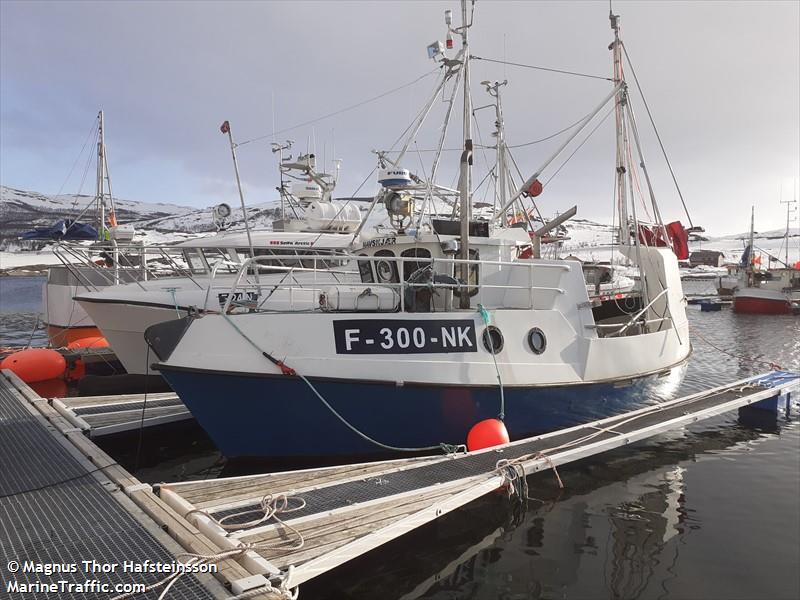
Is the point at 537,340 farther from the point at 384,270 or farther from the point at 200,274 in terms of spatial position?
the point at 200,274

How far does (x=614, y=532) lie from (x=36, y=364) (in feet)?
50.6

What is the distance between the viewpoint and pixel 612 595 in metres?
5.46

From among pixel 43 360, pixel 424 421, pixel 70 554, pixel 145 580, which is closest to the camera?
pixel 145 580

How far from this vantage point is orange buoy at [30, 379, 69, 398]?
14.3 m

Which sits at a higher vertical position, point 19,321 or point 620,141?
point 620,141

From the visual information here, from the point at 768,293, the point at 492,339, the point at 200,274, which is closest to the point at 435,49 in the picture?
the point at 492,339

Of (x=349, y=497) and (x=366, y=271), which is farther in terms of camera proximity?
(x=366, y=271)

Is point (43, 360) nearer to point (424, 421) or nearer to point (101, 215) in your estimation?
point (101, 215)

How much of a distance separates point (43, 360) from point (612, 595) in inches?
618

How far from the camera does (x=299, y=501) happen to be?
5879mm

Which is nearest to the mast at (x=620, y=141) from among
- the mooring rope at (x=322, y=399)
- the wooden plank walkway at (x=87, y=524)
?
the mooring rope at (x=322, y=399)

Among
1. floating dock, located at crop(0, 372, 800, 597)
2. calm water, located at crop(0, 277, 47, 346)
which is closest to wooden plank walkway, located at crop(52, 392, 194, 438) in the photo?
floating dock, located at crop(0, 372, 800, 597)

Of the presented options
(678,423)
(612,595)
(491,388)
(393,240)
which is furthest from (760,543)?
(393,240)

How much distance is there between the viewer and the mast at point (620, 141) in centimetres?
1316
